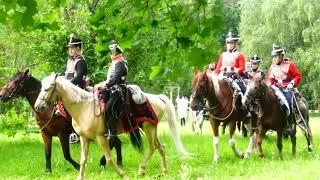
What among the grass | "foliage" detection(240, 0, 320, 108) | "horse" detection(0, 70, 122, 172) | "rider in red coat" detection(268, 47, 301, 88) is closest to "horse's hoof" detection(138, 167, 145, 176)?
the grass

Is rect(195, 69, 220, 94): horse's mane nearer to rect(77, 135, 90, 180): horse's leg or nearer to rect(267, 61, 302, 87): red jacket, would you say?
rect(267, 61, 302, 87): red jacket

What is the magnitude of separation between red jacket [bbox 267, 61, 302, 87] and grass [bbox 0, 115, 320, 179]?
170cm

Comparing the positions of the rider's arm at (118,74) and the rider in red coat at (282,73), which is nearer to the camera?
the rider's arm at (118,74)

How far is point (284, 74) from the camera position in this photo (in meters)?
13.5

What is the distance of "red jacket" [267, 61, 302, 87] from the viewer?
13.4 meters

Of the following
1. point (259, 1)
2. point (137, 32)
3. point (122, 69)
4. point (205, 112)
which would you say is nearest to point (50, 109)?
point (122, 69)

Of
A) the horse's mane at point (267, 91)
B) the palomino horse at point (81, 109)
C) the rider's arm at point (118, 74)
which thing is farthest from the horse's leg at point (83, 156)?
the horse's mane at point (267, 91)

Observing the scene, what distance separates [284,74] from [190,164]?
335 centimetres

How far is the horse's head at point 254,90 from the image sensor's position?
38.9 feet

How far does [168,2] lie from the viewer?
6.14 metres

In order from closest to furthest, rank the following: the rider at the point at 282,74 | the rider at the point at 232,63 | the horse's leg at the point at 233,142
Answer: the horse's leg at the point at 233,142 < the rider at the point at 282,74 < the rider at the point at 232,63

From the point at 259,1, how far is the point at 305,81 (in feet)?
29.1

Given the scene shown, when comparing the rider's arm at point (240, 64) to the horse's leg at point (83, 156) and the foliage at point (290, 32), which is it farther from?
the foliage at point (290, 32)

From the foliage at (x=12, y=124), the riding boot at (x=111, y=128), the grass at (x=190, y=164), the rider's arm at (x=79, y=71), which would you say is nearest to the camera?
the grass at (x=190, y=164)
